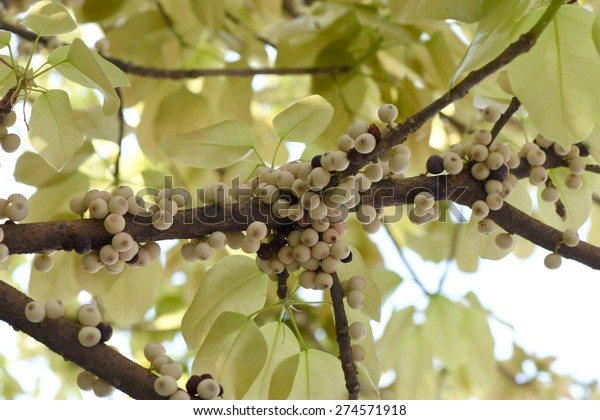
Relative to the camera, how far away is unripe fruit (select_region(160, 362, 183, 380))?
0.60 m

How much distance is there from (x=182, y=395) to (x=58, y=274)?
426 millimetres

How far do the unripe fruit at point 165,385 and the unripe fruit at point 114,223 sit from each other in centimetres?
15

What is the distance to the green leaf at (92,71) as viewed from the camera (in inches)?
24.0

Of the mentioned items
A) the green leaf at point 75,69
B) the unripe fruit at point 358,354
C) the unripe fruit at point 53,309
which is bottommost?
the unripe fruit at point 358,354

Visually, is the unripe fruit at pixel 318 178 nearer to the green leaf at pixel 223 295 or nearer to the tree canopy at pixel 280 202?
the tree canopy at pixel 280 202

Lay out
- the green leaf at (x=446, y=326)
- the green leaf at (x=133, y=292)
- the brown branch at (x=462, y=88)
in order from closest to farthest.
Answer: the brown branch at (x=462, y=88) → the green leaf at (x=133, y=292) → the green leaf at (x=446, y=326)

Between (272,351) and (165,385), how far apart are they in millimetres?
193

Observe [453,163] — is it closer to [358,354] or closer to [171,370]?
[358,354]

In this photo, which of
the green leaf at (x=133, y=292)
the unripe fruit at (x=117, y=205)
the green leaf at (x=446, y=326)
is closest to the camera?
the unripe fruit at (x=117, y=205)

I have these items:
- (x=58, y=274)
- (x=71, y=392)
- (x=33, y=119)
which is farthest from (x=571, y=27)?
(x=71, y=392)

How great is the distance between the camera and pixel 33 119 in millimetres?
681

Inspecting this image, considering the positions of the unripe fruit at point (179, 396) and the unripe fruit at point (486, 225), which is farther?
the unripe fruit at point (486, 225)

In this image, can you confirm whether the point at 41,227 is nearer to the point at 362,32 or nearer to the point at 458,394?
the point at 362,32

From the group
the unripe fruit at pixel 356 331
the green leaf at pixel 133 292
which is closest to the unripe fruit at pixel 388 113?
the unripe fruit at pixel 356 331
